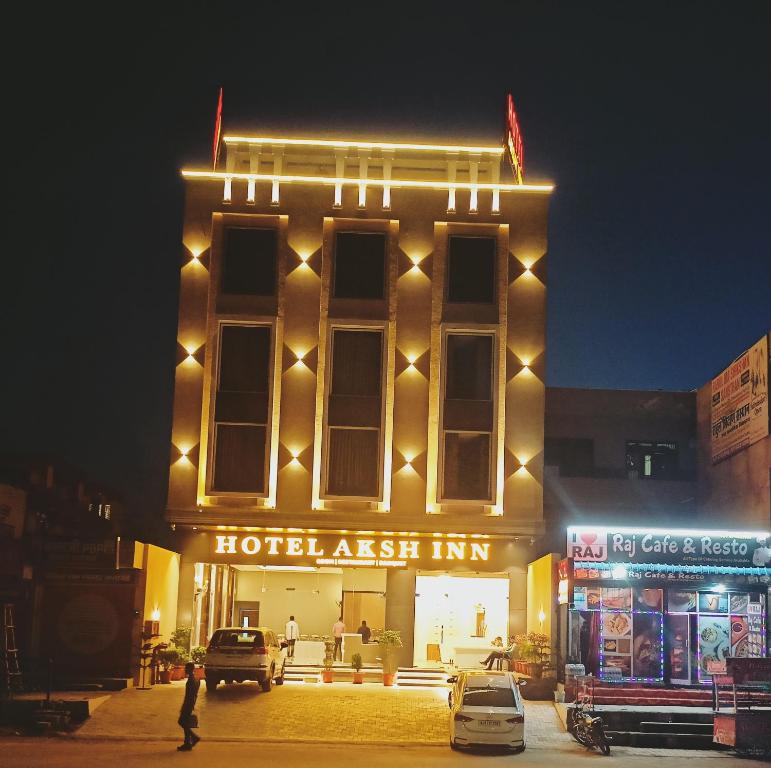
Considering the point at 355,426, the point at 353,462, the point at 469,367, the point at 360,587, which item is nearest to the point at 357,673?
the point at 360,587

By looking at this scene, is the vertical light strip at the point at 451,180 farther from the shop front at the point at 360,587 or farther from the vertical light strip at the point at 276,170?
the shop front at the point at 360,587

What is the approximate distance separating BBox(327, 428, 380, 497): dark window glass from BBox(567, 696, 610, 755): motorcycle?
10420mm

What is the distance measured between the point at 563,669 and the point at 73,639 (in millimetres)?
13299

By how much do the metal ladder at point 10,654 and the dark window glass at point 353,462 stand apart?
9931 mm

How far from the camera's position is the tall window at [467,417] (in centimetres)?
3469

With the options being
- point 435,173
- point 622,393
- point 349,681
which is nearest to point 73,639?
point 349,681

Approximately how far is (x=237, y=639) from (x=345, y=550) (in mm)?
5707

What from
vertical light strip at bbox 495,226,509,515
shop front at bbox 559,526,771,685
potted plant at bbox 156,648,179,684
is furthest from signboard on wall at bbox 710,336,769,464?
potted plant at bbox 156,648,179,684

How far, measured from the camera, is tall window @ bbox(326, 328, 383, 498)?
114ft

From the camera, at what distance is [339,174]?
36.1 metres

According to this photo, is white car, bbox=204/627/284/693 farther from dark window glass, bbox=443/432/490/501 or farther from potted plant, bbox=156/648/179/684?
dark window glass, bbox=443/432/490/501

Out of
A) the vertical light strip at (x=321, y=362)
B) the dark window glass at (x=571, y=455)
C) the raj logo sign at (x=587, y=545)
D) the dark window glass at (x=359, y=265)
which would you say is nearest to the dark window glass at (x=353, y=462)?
the vertical light strip at (x=321, y=362)

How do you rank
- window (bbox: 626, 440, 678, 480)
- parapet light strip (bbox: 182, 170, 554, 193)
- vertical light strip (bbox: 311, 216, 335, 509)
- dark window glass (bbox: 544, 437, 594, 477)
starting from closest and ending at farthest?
1. vertical light strip (bbox: 311, 216, 335, 509)
2. parapet light strip (bbox: 182, 170, 554, 193)
3. window (bbox: 626, 440, 678, 480)
4. dark window glass (bbox: 544, 437, 594, 477)

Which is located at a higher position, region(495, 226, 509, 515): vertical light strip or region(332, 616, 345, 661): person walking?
region(495, 226, 509, 515): vertical light strip
